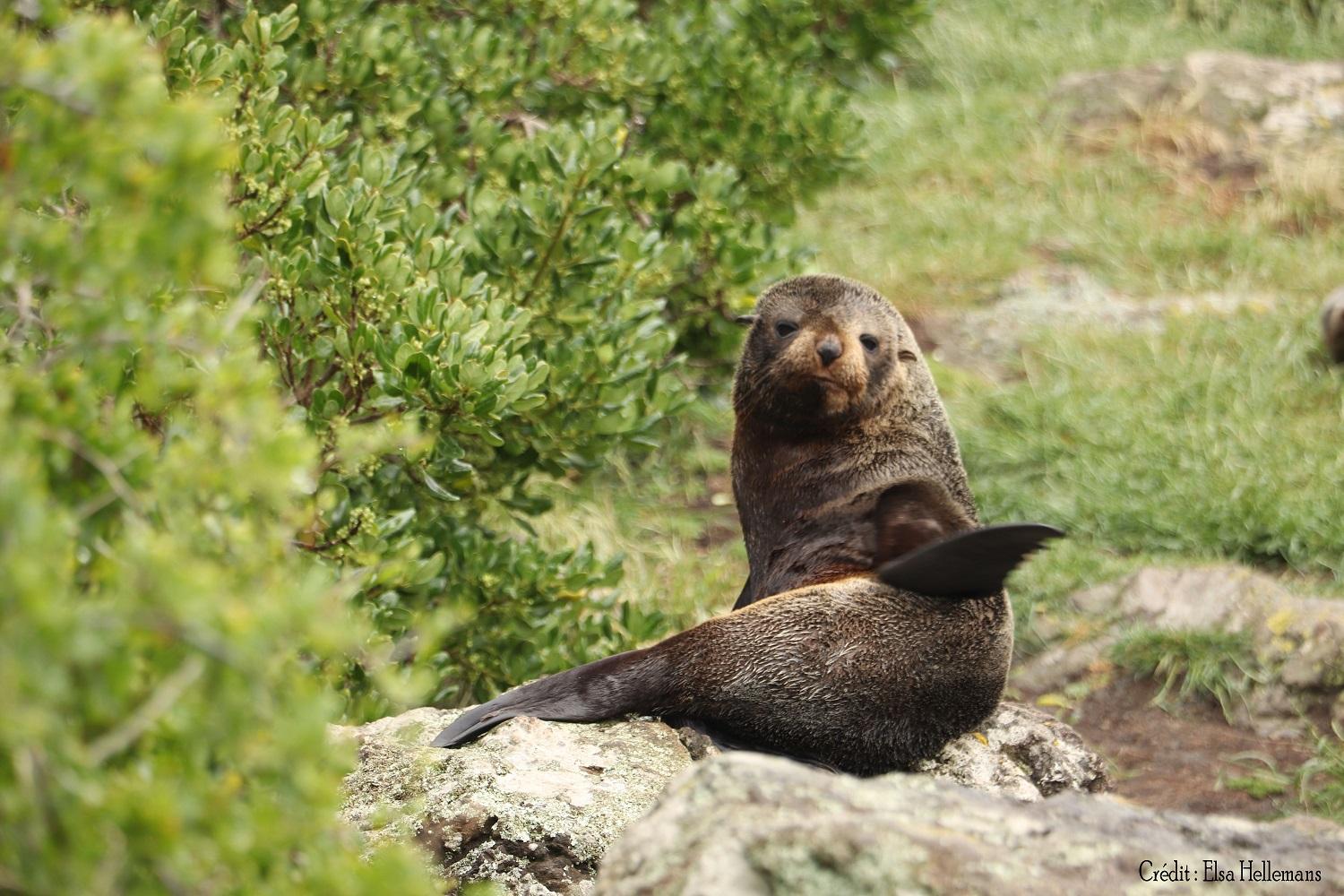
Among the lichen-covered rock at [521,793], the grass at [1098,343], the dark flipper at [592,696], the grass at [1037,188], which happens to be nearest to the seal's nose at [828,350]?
the dark flipper at [592,696]

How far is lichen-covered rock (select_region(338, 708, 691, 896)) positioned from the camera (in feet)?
9.82

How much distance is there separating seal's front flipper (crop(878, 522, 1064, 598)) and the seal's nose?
752 millimetres

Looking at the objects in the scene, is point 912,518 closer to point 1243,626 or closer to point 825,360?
point 825,360

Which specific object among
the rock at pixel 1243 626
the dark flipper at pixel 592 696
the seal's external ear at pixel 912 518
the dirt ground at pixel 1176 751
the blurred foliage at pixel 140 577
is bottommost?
the dirt ground at pixel 1176 751

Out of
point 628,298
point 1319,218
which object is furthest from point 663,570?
point 1319,218

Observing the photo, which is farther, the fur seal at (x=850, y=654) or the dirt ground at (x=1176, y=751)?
the dirt ground at (x=1176, y=751)

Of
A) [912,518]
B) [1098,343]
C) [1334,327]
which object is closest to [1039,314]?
[1098,343]

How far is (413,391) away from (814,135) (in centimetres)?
364

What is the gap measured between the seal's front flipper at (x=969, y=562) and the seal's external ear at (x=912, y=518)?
4.6 inches

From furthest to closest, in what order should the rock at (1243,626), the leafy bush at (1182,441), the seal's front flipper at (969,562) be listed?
1. the leafy bush at (1182,441)
2. the rock at (1243,626)
3. the seal's front flipper at (969,562)

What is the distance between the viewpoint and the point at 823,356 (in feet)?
13.8

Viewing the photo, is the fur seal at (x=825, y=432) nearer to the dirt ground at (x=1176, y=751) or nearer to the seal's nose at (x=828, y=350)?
the seal's nose at (x=828, y=350)

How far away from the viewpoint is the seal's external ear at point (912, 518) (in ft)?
12.5

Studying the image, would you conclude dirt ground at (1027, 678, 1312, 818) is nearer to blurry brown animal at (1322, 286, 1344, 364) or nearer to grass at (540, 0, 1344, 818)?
grass at (540, 0, 1344, 818)
